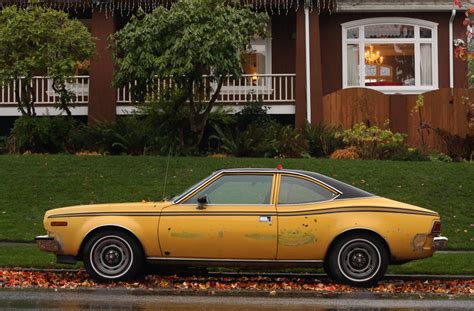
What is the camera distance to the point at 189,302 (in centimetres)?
738

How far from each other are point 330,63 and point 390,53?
1977 millimetres

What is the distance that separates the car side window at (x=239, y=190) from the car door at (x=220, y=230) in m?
0.03

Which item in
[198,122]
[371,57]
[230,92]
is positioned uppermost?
[371,57]

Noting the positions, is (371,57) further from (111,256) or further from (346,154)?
Result: (111,256)

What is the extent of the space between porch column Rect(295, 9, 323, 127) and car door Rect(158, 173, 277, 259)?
12.4 m

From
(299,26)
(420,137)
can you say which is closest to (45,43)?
(299,26)

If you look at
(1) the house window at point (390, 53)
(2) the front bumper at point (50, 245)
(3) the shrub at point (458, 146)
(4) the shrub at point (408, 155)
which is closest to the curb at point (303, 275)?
(2) the front bumper at point (50, 245)

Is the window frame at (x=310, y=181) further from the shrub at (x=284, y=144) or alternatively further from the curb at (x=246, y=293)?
the shrub at (x=284, y=144)

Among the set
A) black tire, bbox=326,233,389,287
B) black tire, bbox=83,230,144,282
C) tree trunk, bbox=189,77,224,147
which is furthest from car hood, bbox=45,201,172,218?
tree trunk, bbox=189,77,224,147

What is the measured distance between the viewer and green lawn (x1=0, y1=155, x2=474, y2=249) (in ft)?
42.3

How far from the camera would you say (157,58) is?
17031 millimetres

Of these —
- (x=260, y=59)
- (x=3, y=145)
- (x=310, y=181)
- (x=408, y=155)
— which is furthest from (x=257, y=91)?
(x=310, y=181)

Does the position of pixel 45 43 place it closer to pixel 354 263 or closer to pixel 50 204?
pixel 50 204

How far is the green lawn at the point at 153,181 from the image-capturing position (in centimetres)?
1291
